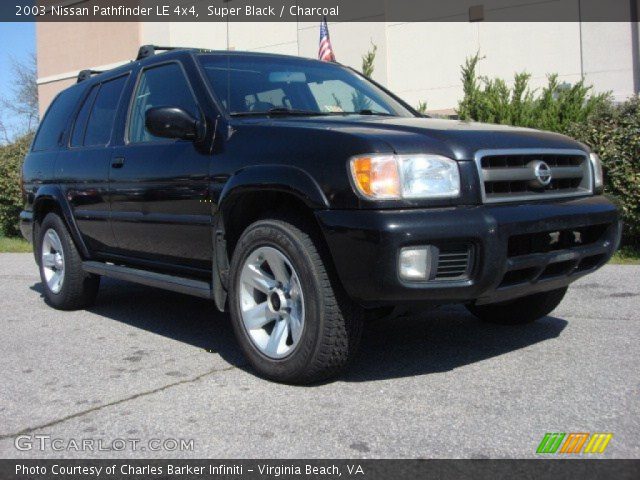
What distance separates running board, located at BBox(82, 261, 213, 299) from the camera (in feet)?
13.9

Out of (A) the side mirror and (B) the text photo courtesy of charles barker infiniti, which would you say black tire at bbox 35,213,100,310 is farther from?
(A) the side mirror

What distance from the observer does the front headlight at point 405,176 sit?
10.7 ft

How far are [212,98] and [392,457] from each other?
244cm

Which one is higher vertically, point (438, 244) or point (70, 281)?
point (438, 244)

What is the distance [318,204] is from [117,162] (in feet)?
7.01

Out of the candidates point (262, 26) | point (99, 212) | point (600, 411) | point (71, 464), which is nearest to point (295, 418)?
point (71, 464)

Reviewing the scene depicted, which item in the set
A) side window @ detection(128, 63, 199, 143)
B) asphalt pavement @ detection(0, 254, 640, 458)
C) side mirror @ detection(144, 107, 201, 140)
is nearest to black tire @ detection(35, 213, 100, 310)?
asphalt pavement @ detection(0, 254, 640, 458)

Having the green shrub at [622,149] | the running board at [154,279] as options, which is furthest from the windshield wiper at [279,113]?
the green shrub at [622,149]

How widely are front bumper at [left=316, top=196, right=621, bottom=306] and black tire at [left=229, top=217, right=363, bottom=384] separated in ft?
0.46

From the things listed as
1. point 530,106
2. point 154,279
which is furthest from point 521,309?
point 530,106

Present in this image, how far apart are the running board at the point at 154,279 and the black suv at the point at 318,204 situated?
17 mm

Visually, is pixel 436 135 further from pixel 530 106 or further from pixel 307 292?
pixel 530 106

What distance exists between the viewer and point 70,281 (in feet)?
19.0

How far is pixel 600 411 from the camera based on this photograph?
10.3 ft
